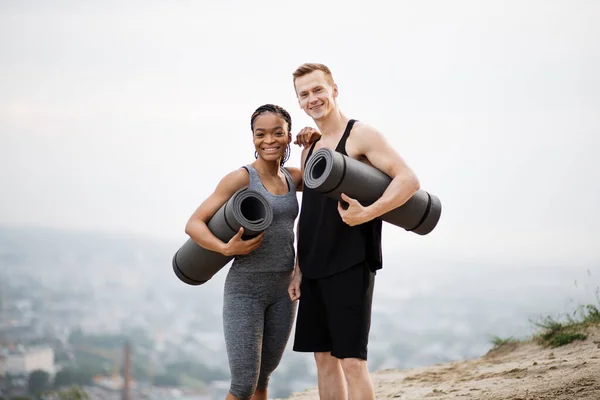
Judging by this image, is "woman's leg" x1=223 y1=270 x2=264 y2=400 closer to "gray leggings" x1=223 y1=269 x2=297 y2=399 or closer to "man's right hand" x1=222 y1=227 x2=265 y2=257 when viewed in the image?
"gray leggings" x1=223 y1=269 x2=297 y2=399

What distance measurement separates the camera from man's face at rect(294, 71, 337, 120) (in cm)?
408

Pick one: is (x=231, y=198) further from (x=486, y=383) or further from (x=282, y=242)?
(x=486, y=383)

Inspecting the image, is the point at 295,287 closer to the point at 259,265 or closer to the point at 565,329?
the point at 259,265

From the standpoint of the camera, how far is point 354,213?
3.85 metres

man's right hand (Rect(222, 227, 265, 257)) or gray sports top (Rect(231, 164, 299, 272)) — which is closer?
man's right hand (Rect(222, 227, 265, 257))

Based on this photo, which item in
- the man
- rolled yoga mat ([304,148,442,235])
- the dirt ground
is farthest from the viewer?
the dirt ground

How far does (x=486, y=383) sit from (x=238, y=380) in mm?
2222

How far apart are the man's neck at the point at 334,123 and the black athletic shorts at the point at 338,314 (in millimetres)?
738

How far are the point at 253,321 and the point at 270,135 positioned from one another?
1025mm

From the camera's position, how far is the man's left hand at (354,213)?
3832mm

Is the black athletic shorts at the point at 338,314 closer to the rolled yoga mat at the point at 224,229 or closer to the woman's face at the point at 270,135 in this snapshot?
the rolled yoga mat at the point at 224,229

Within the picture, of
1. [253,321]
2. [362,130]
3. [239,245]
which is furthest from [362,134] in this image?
[253,321]

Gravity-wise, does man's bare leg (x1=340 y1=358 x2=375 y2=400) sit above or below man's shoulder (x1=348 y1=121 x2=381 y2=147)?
below

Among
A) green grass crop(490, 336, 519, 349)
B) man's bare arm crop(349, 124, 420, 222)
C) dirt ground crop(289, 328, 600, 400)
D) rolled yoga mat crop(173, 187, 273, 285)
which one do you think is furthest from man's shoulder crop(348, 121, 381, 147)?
green grass crop(490, 336, 519, 349)
